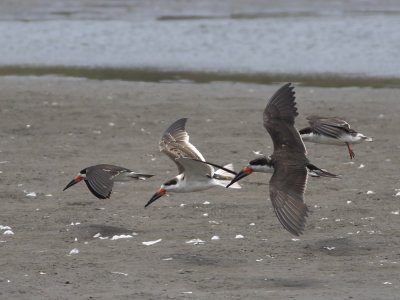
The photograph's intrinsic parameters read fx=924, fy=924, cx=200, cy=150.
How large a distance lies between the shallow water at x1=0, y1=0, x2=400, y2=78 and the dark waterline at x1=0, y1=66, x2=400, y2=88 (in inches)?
14.1

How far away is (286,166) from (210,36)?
1528 centimetres

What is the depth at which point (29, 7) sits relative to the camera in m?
28.4

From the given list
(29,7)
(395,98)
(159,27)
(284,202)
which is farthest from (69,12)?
(284,202)

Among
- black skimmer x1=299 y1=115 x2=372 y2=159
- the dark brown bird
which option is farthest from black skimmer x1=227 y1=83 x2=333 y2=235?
black skimmer x1=299 y1=115 x2=372 y2=159

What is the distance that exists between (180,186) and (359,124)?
5548mm

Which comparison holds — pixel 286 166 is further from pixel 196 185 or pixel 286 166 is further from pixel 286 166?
pixel 196 185

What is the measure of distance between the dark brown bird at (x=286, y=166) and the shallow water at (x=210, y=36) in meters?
9.43

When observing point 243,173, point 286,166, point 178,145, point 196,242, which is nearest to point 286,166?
point 286,166

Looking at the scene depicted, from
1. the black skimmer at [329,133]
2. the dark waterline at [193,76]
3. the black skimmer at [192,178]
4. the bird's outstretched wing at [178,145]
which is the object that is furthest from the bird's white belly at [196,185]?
the dark waterline at [193,76]

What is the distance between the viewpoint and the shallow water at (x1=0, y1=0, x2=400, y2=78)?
20.0m

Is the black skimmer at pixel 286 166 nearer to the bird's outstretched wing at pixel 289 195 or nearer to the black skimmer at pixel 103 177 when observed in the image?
the bird's outstretched wing at pixel 289 195

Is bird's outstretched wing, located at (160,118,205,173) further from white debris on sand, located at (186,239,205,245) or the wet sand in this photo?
white debris on sand, located at (186,239,205,245)

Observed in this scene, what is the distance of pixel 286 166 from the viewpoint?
27.0ft

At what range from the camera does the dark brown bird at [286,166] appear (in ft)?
24.5
